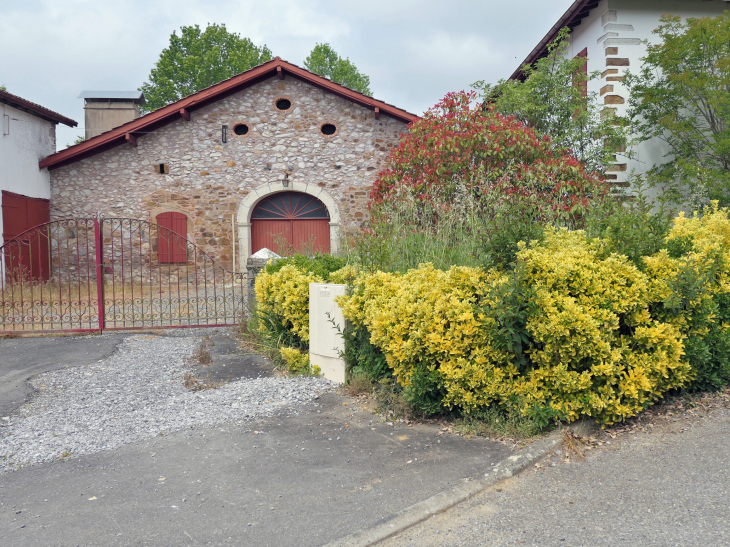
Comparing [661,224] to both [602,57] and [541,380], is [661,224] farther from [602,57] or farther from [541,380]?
[602,57]

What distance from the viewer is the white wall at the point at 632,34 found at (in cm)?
1019

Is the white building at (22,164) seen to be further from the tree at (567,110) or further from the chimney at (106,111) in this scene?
the tree at (567,110)

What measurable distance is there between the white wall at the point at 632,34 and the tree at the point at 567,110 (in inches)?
13.6

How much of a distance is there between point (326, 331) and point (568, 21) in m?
9.45

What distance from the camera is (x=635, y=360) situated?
Answer: 370cm

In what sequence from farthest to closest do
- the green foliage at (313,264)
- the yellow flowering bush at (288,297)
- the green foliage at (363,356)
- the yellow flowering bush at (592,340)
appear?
the green foliage at (313,264) → the yellow flowering bush at (288,297) → the green foliage at (363,356) → the yellow flowering bush at (592,340)

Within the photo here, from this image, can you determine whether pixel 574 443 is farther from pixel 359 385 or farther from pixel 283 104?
pixel 283 104

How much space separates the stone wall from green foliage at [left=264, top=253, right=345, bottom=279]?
21.6 ft

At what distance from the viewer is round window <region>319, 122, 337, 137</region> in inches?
528

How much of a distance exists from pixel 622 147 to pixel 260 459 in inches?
375

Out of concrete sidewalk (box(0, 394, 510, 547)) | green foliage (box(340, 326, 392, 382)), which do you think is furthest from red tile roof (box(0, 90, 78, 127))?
concrete sidewalk (box(0, 394, 510, 547))

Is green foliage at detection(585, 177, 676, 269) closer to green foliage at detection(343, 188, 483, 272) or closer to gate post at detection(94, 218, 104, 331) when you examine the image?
green foliage at detection(343, 188, 483, 272)

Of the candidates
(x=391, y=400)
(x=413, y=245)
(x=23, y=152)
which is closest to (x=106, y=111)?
(x=23, y=152)

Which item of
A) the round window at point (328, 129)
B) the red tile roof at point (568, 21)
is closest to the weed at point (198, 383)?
the round window at point (328, 129)
